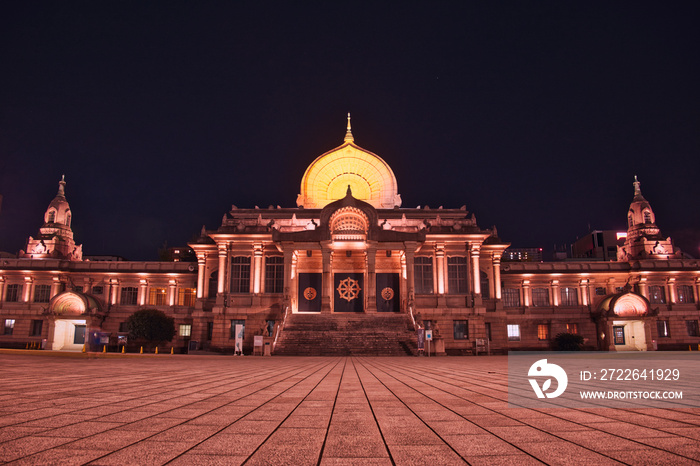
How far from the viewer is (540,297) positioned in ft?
167

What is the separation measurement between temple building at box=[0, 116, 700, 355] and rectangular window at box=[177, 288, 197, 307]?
114 millimetres

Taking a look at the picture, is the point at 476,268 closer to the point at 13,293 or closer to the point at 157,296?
the point at 157,296

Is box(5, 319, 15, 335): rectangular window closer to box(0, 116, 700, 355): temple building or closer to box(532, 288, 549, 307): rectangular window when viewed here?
box(0, 116, 700, 355): temple building

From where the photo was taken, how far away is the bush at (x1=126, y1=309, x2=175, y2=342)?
143 feet

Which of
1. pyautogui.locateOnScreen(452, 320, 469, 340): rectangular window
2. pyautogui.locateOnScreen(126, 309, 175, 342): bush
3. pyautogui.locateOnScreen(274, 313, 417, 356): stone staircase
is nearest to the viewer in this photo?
pyautogui.locateOnScreen(274, 313, 417, 356): stone staircase

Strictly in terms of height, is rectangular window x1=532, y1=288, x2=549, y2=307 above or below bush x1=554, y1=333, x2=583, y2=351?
above

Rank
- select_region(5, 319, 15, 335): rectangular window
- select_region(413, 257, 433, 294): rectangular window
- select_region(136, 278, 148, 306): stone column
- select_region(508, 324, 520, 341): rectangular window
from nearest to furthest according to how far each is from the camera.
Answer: select_region(413, 257, 433, 294): rectangular window → select_region(508, 324, 520, 341): rectangular window → select_region(5, 319, 15, 335): rectangular window → select_region(136, 278, 148, 306): stone column

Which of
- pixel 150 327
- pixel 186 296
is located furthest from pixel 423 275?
pixel 150 327

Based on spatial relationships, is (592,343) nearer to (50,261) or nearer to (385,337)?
(385,337)

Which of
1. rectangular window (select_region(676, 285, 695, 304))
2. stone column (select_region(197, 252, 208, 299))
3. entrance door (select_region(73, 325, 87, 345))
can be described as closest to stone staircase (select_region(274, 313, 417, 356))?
stone column (select_region(197, 252, 208, 299))

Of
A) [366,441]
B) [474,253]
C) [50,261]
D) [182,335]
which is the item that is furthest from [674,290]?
[50,261]

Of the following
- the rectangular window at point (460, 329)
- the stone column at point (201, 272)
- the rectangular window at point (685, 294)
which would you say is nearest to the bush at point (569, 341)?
the rectangular window at point (460, 329)

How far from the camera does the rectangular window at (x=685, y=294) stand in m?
49.9

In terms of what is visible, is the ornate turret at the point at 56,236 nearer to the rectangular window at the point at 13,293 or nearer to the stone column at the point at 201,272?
the rectangular window at the point at 13,293
